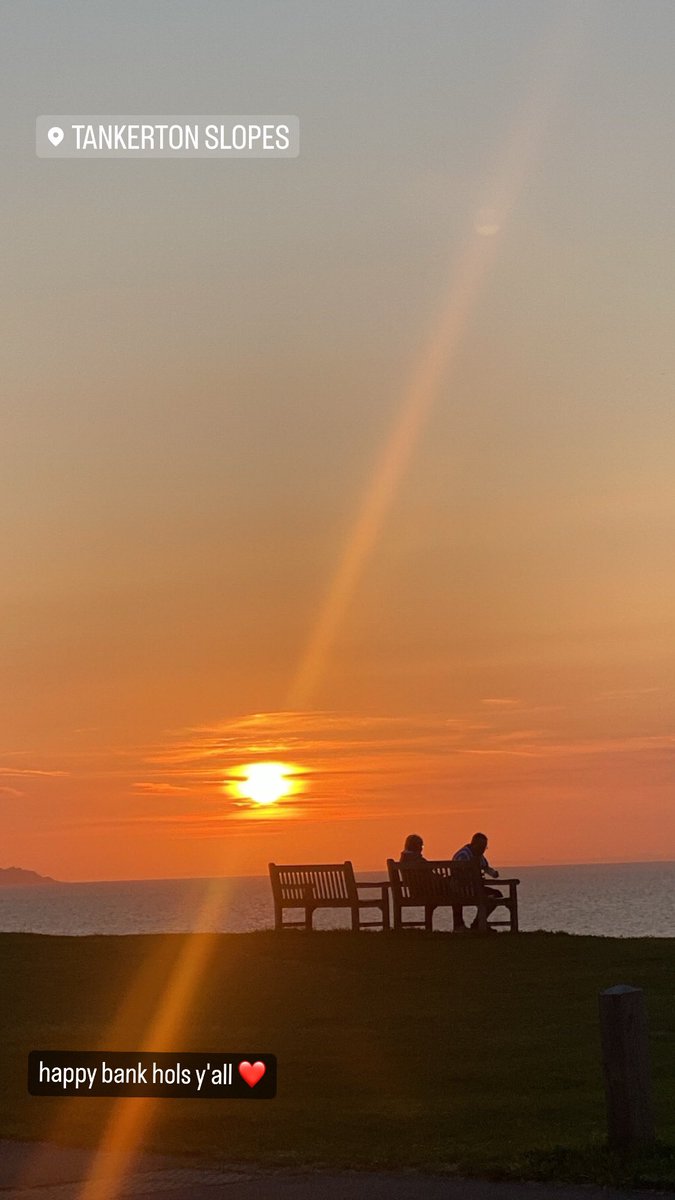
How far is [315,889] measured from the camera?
2427cm

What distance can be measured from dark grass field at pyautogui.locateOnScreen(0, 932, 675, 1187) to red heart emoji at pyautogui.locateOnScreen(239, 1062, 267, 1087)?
266 mm

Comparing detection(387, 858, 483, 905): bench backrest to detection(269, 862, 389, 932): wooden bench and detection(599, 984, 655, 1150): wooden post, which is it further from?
detection(599, 984, 655, 1150): wooden post

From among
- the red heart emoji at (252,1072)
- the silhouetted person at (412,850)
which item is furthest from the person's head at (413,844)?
the red heart emoji at (252,1072)

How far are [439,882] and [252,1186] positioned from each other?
15269mm

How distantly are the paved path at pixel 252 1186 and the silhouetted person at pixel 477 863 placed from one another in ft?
46.1

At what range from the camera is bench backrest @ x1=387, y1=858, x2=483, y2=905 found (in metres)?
23.3

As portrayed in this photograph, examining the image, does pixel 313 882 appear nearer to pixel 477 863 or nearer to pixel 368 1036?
pixel 477 863

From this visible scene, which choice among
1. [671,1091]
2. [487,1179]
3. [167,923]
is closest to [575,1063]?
[671,1091]

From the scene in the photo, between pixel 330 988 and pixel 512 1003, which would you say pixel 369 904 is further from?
pixel 512 1003

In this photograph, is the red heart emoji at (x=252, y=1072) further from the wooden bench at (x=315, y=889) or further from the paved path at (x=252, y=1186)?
the wooden bench at (x=315, y=889)

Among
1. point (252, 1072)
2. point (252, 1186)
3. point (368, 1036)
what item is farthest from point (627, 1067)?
point (368, 1036)

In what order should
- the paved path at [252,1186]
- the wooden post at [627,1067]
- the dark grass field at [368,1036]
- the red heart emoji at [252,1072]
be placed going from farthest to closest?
the red heart emoji at [252,1072] → the dark grass field at [368,1036] → the wooden post at [627,1067] → the paved path at [252,1186]

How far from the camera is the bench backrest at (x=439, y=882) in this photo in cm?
2330

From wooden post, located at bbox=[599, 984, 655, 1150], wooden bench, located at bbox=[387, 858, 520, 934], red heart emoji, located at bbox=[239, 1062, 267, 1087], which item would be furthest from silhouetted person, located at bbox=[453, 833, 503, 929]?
wooden post, located at bbox=[599, 984, 655, 1150]
